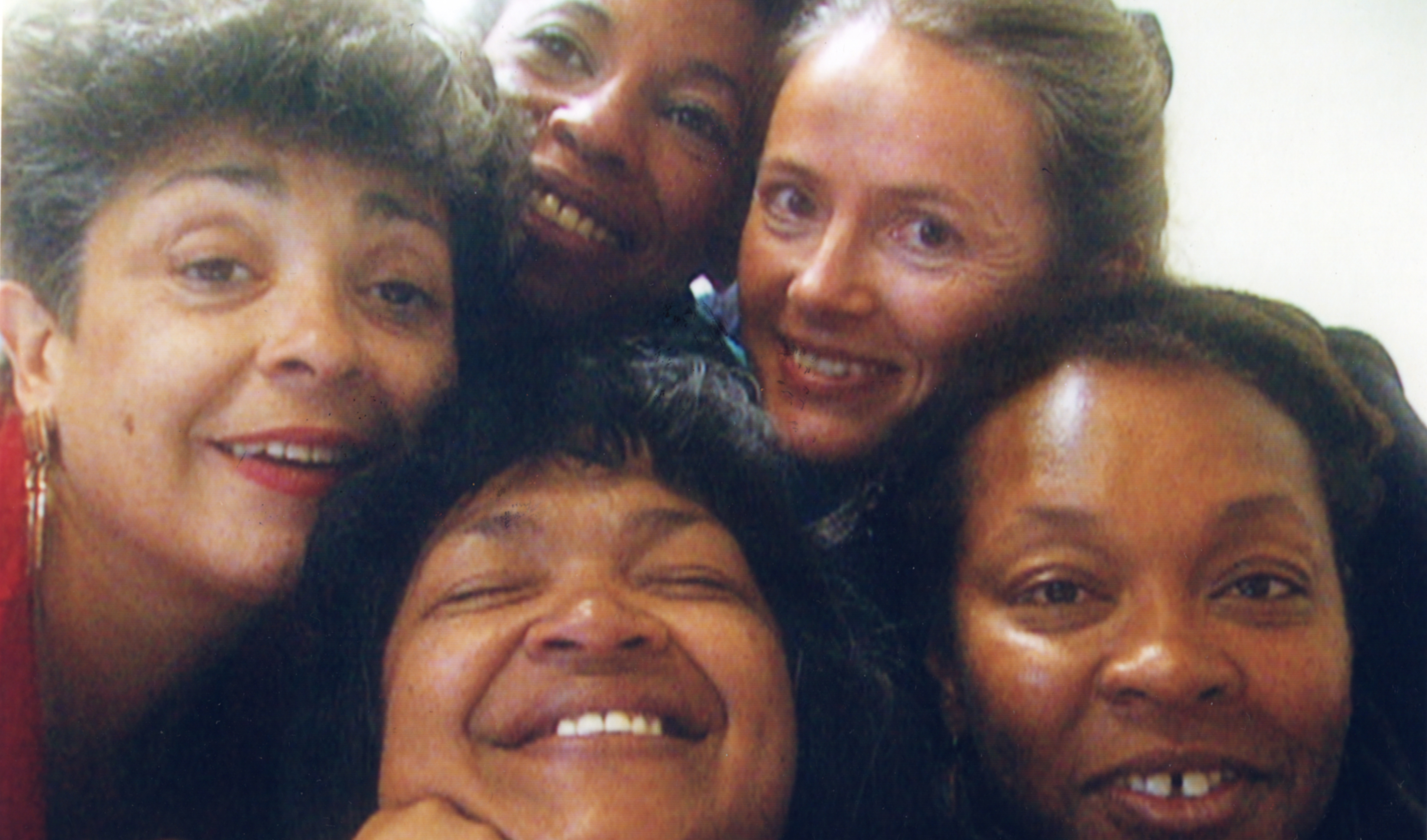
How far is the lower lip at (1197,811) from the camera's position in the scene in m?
0.60

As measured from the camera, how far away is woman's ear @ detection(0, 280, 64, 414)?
595 mm

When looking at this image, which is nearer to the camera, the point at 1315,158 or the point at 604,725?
the point at 604,725

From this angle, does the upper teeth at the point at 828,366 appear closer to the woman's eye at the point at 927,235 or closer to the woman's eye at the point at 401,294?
the woman's eye at the point at 927,235

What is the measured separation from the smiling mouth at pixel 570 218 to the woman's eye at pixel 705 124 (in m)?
0.09

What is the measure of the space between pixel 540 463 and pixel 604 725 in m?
0.14

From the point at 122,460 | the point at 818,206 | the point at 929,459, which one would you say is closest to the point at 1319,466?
the point at 929,459

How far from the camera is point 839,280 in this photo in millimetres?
752

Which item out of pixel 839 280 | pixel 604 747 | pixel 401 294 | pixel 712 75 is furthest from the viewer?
pixel 712 75

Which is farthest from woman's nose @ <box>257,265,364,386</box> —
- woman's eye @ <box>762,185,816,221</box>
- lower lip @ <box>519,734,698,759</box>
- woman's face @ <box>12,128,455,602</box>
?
woman's eye @ <box>762,185,816,221</box>

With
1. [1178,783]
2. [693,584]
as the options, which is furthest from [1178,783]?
[693,584]

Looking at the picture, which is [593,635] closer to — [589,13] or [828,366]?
[828,366]

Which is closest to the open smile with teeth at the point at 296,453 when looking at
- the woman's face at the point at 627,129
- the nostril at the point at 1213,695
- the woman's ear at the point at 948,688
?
the woman's face at the point at 627,129

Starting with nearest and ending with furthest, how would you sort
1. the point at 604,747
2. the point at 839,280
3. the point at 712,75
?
the point at 604,747 < the point at 839,280 < the point at 712,75

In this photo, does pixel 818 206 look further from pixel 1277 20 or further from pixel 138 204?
pixel 138 204
